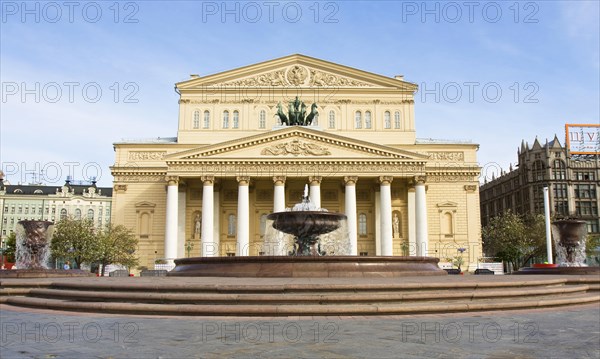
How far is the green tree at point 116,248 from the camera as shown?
4794 centimetres

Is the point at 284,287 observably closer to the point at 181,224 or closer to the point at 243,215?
the point at 243,215

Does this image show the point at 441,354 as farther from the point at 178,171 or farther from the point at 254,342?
the point at 178,171

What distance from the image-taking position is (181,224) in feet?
171

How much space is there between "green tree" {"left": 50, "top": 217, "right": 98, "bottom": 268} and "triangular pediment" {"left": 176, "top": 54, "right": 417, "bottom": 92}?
17.5 meters

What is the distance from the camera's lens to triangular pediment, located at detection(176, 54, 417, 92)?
5809cm

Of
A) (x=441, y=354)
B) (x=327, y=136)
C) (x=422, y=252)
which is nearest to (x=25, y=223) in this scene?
(x=441, y=354)

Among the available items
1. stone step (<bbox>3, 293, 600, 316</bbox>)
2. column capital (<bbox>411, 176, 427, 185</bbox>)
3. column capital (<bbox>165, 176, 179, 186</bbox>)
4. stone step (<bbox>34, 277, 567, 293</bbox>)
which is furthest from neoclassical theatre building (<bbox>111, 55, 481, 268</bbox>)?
stone step (<bbox>3, 293, 600, 316</bbox>)

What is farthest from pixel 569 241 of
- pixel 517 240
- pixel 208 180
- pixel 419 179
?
pixel 517 240

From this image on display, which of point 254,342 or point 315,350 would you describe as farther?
point 254,342

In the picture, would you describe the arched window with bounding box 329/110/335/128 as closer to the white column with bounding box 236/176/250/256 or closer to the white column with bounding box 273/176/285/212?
the white column with bounding box 273/176/285/212

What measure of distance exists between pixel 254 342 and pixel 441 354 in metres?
2.49

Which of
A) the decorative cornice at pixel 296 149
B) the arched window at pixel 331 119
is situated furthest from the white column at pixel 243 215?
the arched window at pixel 331 119

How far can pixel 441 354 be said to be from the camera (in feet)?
22.8

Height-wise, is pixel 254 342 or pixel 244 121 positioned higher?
pixel 244 121
